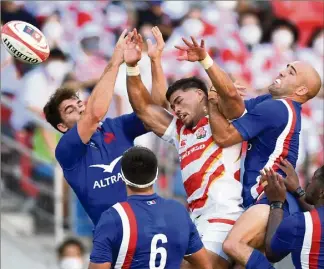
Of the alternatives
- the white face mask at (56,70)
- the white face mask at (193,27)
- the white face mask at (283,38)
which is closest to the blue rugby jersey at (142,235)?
the white face mask at (56,70)

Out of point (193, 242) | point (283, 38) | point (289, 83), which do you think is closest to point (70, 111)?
point (289, 83)

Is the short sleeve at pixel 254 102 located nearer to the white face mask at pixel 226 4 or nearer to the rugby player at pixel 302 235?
the rugby player at pixel 302 235

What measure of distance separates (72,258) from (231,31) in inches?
229

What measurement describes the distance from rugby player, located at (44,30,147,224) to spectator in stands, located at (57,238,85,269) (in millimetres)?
2599

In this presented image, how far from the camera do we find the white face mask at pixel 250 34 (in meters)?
15.7

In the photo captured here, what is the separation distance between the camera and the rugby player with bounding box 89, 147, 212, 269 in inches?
263

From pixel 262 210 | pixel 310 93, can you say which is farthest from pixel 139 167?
pixel 310 93

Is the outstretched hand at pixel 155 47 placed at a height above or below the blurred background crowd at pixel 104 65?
above

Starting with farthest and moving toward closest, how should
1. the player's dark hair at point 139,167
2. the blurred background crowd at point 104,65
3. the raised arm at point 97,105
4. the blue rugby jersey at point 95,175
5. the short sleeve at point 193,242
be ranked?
1. the blurred background crowd at point 104,65
2. the blue rugby jersey at point 95,175
3. the raised arm at point 97,105
4. the short sleeve at point 193,242
5. the player's dark hair at point 139,167

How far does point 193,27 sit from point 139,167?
28.7 feet

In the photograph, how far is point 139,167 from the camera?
677 cm

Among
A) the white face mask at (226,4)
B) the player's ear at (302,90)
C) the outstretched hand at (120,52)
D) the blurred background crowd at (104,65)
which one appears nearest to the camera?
the player's ear at (302,90)

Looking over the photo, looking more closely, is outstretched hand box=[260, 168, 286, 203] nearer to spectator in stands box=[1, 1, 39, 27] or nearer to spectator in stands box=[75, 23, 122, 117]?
spectator in stands box=[75, 23, 122, 117]

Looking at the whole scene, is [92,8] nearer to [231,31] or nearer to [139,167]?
[231,31]
